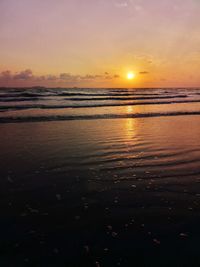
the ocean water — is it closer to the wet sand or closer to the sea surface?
the sea surface

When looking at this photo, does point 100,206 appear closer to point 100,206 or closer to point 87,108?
point 100,206

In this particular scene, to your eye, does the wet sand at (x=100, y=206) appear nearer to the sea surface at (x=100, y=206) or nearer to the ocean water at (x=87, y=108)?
the sea surface at (x=100, y=206)

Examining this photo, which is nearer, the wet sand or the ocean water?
the wet sand

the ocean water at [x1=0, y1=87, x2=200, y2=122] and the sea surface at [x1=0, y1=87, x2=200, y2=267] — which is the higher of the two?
the ocean water at [x1=0, y1=87, x2=200, y2=122]

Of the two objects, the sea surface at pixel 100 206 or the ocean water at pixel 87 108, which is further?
the ocean water at pixel 87 108

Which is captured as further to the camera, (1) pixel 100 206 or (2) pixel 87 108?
(2) pixel 87 108

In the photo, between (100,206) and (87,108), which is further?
(87,108)

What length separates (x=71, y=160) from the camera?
26.1ft

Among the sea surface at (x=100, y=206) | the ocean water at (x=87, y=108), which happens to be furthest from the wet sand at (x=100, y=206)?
the ocean water at (x=87, y=108)

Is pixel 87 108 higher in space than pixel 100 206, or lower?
higher

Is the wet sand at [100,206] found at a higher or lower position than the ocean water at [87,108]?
lower

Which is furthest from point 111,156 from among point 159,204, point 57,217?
point 57,217

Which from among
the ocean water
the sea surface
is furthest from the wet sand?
the ocean water

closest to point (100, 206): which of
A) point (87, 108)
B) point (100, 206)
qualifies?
point (100, 206)
